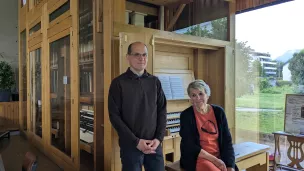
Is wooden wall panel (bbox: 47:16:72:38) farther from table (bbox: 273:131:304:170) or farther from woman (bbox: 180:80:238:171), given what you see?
table (bbox: 273:131:304:170)

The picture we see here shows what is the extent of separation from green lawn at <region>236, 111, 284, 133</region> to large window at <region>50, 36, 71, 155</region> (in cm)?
254

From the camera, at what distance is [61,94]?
11.6 ft

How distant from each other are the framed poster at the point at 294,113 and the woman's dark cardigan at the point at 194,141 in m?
1.45

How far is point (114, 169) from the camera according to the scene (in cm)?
244

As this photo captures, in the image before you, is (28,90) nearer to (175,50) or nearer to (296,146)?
(175,50)

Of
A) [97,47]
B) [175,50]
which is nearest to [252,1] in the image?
[175,50]

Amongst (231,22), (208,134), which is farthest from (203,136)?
(231,22)

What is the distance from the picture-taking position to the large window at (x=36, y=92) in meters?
4.41

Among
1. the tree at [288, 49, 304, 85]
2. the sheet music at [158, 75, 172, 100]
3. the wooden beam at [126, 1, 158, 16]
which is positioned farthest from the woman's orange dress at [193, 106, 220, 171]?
the tree at [288, 49, 304, 85]

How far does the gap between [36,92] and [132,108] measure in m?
3.52

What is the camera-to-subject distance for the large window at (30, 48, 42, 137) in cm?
441

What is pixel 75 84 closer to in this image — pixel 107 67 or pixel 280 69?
pixel 107 67

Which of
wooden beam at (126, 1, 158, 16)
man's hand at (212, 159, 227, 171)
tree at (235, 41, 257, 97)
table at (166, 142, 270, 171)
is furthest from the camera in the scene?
tree at (235, 41, 257, 97)

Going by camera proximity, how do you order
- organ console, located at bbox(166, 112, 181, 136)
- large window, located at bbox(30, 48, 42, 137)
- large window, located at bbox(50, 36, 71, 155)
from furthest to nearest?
large window, located at bbox(30, 48, 42, 137), large window, located at bbox(50, 36, 71, 155), organ console, located at bbox(166, 112, 181, 136)
